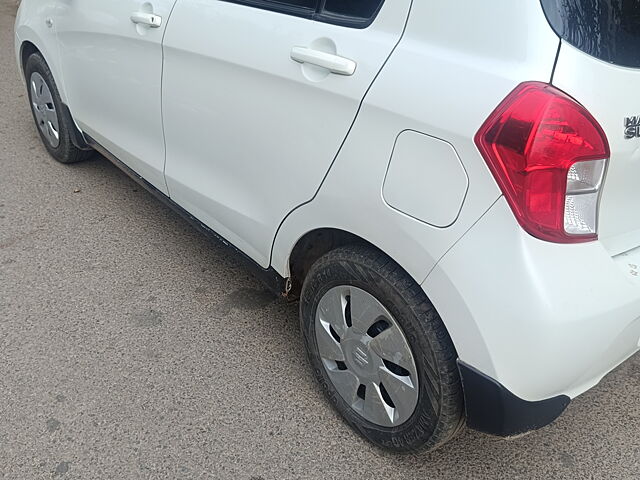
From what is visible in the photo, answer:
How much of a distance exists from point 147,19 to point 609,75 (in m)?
1.83

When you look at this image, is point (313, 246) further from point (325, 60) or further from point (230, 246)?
point (325, 60)

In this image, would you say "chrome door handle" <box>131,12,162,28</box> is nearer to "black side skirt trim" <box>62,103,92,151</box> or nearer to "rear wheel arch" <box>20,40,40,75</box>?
"black side skirt trim" <box>62,103,92,151</box>

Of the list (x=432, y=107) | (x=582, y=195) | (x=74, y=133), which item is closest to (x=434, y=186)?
(x=432, y=107)

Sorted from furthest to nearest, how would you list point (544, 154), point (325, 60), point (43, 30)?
1. point (43, 30)
2. point (325, 60)
3. point (544, 154)

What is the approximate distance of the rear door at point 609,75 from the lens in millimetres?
1412

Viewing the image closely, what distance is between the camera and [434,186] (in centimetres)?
153

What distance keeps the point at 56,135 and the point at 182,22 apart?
6.10 ft

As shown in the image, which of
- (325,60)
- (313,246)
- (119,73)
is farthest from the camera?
(119,73)

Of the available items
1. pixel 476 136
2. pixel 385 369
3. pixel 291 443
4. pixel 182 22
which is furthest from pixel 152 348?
pixel 476 136

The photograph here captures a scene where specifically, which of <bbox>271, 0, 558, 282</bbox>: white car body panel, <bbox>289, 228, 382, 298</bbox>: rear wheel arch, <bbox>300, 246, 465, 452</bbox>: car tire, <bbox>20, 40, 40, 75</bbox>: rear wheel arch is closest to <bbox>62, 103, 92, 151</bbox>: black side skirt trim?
<bbox>20, 40, 40, 75</bbox>: rear wheel arch

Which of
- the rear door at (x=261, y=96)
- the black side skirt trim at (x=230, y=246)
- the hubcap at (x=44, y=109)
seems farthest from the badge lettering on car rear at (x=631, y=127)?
the hubcap at (x=44, y=109)

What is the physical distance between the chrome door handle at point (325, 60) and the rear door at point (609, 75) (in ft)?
1.78

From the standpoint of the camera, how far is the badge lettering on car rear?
149cm

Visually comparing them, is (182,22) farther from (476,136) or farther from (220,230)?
(476,136)
